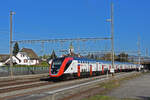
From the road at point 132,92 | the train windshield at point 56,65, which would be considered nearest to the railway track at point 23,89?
the train windshield at point 56,65

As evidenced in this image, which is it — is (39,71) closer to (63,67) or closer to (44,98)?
(63,67)

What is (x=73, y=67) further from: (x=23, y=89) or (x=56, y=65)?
(x=23, y=89)

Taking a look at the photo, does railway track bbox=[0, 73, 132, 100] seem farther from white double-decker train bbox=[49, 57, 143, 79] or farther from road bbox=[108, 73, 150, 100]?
road bbox=[108, 73, 150, 100]

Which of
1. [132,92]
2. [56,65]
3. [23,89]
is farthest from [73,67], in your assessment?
[132,92]

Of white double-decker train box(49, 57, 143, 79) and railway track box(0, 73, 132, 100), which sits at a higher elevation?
white double-decker train box(49, 57, 143, 79)

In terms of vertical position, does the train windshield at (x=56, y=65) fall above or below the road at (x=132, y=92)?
above

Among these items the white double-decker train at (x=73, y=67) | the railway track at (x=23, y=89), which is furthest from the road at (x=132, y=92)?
the white double-decker train at (x=73, y=67)

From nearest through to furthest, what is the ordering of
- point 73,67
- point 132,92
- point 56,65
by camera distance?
1. point 132,92
2. point 56,65
3. point 73,67

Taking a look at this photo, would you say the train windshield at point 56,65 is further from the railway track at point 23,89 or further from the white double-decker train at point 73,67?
the railway track at point 23,89

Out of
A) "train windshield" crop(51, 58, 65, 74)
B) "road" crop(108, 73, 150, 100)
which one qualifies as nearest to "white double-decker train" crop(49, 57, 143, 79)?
Answer: "train windshield" crop(51, 58, 65, 74)

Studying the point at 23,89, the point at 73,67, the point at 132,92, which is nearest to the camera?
the point at 132,92

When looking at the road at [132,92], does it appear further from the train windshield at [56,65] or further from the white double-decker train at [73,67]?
the train windshield at [56,65]

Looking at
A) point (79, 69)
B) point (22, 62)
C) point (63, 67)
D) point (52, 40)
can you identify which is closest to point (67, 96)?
point (63, 67)

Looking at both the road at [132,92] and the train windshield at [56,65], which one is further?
the train windshield at [56,65]
